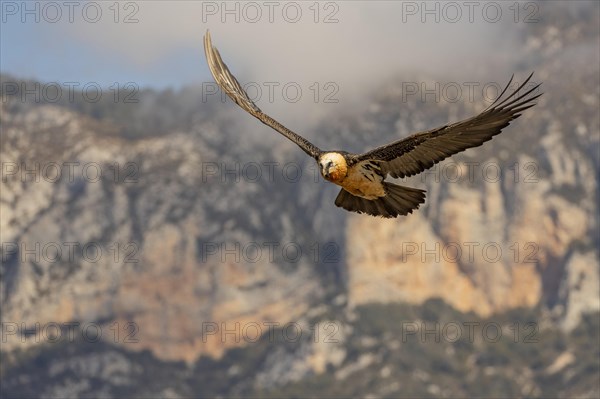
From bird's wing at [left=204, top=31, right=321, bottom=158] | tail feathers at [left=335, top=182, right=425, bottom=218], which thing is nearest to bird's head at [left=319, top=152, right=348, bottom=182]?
tail feathers at [left=335, top=182, right=425, bottom=218]

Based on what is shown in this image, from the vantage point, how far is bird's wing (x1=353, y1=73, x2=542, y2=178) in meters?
39.4

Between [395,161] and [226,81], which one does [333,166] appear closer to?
[395,161]

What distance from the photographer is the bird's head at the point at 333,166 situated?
135 feet

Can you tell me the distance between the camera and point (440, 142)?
42.1m

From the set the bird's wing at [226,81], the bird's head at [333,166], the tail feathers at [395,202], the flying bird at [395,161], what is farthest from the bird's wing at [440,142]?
the bird's wing at [226,81]

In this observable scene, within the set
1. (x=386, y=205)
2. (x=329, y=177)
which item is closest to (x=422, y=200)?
(x=386, y=205)

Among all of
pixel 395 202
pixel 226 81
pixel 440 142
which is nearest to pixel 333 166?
pixel 395 202

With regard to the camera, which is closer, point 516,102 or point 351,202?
point 516,102

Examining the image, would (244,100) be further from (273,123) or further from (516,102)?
(516,102)

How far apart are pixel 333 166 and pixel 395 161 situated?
2725 millimetres

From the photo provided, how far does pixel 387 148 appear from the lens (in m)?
42.3

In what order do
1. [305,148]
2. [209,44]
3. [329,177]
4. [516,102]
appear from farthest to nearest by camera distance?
[209,44] → [305,148] → [329,177] → [516,102]

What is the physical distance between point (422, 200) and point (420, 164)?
50.8 inches

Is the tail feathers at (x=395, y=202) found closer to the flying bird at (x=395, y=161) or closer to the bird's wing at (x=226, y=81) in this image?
the flying bird at (x=395, y=161)
